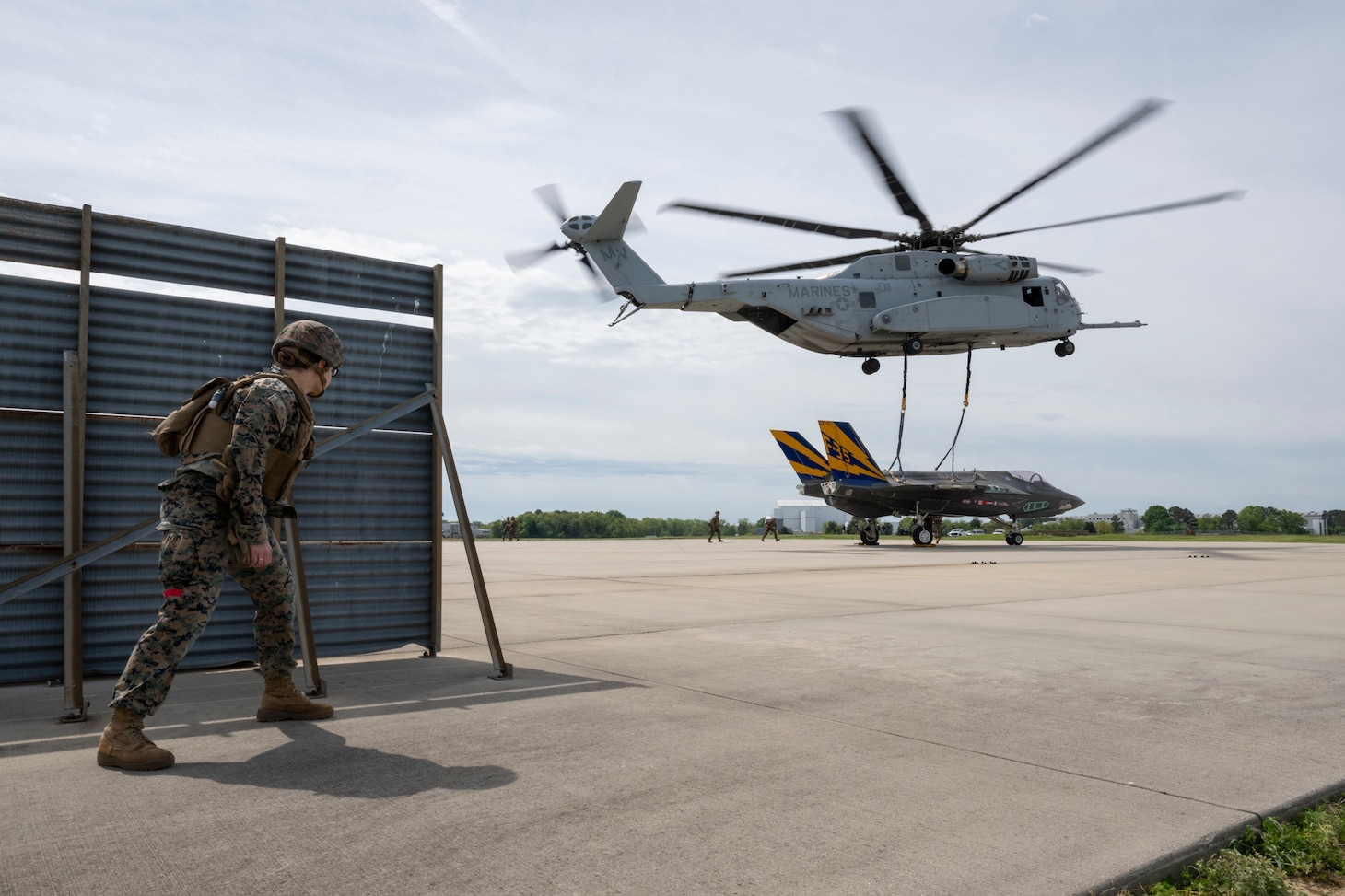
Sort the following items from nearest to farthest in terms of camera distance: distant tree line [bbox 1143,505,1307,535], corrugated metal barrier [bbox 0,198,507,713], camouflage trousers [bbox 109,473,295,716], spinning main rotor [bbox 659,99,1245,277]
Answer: camouflage trousers [bbox 109,473,295,716] < corrugated metal barrier [bbox 0,198,507,713] < spinning main rotor [bbox 659,99,1245,277] < distant tree line [bbox 1143,505,1307,535]

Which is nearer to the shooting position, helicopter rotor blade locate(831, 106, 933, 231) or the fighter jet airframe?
helicopter rotor blade locate(831, 106, 933, 231)

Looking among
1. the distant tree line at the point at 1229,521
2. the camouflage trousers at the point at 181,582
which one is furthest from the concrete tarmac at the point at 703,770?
the distant tree line at the point at 1229,521

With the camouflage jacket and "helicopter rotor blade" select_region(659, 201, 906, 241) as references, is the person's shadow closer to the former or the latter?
the camouflage jacket

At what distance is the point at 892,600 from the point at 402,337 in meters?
6.31

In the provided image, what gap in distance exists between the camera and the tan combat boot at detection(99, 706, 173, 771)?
321cm

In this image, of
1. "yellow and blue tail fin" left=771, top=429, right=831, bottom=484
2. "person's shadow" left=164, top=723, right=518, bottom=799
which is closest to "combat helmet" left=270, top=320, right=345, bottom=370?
"person's shadow" left=164, top=723, right=518, bottom=799

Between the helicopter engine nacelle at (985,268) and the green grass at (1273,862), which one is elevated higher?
the helicopter engine nacelle at (985,268)

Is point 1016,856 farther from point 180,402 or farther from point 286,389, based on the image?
point 180,402

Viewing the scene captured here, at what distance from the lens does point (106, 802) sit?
111 inches

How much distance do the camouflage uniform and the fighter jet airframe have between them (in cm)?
2593

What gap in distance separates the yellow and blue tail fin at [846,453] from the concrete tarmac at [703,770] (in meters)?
22.1

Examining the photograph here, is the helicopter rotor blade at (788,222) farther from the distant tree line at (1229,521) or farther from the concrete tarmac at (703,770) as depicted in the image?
the distant tree line at (1229,521)

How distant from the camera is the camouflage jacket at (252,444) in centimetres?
344

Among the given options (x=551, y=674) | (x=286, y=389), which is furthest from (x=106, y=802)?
(x=551, y=674)
